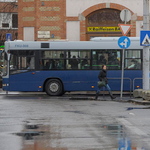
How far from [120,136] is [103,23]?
22239 mm

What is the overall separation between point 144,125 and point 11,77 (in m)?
12.1

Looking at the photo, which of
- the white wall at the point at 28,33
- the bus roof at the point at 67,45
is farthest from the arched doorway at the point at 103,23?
the bus roof at the point at 67,45

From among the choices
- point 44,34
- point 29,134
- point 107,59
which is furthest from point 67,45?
point 29,134

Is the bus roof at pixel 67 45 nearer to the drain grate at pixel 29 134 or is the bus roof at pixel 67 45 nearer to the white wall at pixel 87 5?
the white wall at pixel 87 5

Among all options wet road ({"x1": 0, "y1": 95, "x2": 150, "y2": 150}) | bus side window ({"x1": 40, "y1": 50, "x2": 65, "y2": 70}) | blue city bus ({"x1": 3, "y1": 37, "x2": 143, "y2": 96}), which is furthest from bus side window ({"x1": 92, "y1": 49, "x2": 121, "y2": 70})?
wet road ({"x1": 0, "y1": 95, "x2": 150, "y2": 150})

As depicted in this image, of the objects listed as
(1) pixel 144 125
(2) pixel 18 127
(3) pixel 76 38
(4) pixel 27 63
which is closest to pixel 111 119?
(1) pixel 144 125

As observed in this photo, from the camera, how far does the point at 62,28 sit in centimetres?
2981

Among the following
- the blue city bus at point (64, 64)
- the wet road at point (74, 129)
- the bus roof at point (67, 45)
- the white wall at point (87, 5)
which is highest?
the white wall at point (87, 5)

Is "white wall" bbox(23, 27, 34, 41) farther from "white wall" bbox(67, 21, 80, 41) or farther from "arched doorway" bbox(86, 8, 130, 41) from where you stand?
"arched doorway" bbox(86, 8, 130, 41)

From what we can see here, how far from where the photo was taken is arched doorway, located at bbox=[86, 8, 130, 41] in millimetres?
29922

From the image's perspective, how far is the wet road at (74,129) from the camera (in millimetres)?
7398

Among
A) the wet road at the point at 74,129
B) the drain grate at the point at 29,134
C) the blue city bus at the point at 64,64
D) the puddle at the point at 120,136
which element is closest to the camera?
the puddle at the point at 120,136

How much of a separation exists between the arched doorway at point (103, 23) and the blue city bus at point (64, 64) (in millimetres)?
8837

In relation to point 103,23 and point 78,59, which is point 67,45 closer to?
point 78,59
